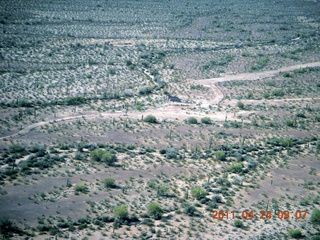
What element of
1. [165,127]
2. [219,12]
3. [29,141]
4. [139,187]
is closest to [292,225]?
[139,187]

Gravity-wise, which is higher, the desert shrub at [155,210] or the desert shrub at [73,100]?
→ the desert shrub at [73,100]

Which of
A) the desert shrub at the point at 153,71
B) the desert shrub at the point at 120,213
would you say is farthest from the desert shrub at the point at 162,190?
the desert shrub at the point at 153,71

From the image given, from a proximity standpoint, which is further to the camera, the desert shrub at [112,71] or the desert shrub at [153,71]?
the desert shrub at [153,71]

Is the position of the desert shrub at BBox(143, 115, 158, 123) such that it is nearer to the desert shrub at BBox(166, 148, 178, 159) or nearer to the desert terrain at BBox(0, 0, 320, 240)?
the desert terrain at BBox(0, 0, 320, 240)

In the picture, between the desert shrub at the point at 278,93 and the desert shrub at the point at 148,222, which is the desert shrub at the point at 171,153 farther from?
the desert shrub at the point at 278,93

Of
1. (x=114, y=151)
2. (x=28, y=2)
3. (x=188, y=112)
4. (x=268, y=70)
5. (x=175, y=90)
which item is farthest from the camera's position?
(x=28, y=2)

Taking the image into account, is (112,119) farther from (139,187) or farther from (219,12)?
(219,12)
